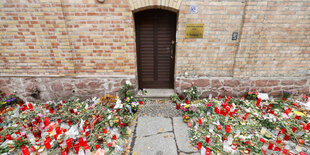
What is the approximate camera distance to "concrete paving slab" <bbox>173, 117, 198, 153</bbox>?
2496 millimetres

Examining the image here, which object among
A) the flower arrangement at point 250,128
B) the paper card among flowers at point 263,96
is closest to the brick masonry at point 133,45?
the paper card among flowers at point 263,96

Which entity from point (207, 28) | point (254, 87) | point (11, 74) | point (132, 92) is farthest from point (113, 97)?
point (254, 87)

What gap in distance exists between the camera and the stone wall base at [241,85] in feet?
12.5

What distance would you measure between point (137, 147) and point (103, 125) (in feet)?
3.13

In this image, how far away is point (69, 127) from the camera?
2.99m

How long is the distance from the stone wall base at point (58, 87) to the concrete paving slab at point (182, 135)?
157cm

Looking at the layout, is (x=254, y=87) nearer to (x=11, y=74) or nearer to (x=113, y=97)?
(x=113, y=97)

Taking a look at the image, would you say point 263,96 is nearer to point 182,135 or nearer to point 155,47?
point 182,135

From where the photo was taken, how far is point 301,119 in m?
3.17

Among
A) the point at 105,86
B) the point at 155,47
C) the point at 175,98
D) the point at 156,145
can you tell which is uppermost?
the point at 155,47

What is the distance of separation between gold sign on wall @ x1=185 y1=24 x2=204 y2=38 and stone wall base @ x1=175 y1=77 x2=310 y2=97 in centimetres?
115

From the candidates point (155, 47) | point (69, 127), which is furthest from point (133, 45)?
point (69, 127)

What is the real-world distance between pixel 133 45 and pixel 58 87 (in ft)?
7.84

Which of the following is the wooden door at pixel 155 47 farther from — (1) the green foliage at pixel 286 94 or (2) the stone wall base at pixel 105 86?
(1) the green foliage at pixel 286 94
